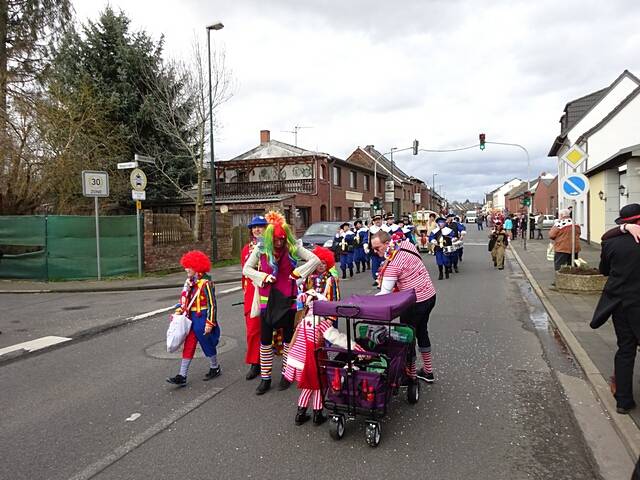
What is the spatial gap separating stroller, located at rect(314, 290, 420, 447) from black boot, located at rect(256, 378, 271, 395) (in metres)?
1.14

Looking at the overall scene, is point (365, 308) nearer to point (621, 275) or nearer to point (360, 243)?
point (621, 275)

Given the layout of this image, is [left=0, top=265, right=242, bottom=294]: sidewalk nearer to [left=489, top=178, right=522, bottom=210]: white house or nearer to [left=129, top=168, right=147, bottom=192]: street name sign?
[left=129, top=168, right=147, bottom=192]: street name sign

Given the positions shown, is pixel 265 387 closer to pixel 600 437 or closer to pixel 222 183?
pixel 600 437

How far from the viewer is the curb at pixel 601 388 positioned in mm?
3722

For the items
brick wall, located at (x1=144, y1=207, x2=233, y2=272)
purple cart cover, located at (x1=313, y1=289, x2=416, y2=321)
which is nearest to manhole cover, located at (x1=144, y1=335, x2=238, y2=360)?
purple cart cover, located at (x1=313, y1=289, x2=416, y2=321)

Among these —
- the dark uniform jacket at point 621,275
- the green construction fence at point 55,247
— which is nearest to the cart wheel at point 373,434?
the dark uniform jacket at point 621,275

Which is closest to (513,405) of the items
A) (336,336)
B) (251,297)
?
(336,336)

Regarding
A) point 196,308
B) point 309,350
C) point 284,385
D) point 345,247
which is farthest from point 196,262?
point 345,247

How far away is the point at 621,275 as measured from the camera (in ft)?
14.1

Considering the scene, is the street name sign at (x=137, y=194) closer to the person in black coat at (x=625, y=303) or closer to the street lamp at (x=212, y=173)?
the street lamp at (x=212, y=173)

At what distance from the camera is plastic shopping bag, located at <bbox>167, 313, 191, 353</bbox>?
16.5 feet

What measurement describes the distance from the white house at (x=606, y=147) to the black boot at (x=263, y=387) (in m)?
14.9

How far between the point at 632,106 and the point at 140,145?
2513 centimetres

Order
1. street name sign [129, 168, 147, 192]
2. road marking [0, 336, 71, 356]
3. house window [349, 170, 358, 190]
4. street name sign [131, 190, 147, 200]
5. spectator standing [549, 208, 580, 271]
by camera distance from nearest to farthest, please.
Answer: road marking [0, 336, 71, 356], spectator standing [549, 208, 580, 271], street name sign [129, 168, 147, 192], street name sign [131, 190, 147, 200], house window [349, 170, 358, 190]
